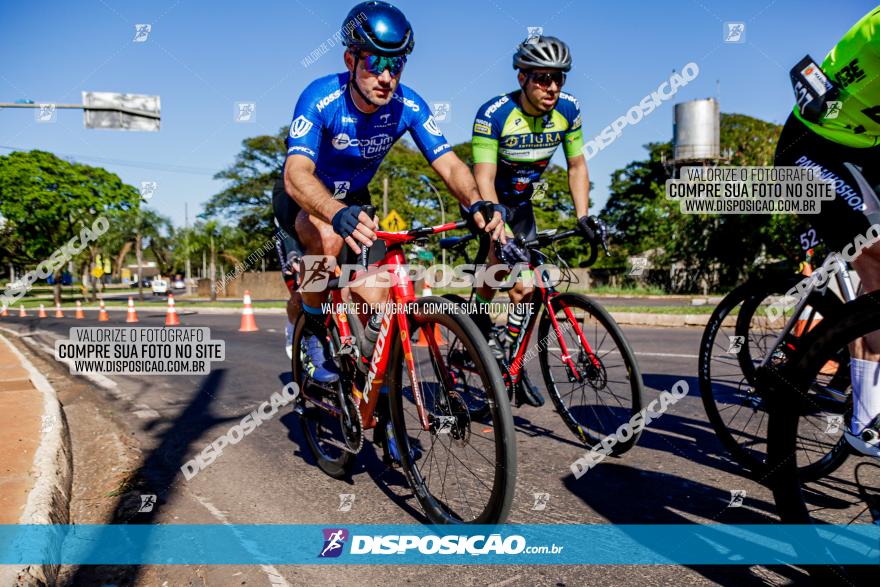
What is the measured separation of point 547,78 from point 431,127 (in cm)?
105

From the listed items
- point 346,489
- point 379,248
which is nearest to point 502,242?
point 379,248

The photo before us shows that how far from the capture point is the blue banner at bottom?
2.18 meters

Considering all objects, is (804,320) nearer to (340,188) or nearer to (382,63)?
(382,63)

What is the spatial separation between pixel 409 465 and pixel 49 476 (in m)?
1.76

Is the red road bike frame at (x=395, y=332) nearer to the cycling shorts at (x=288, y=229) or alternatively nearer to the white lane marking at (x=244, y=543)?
the cycling shorts at (x=288, y=229)

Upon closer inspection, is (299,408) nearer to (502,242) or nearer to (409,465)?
(409,465)

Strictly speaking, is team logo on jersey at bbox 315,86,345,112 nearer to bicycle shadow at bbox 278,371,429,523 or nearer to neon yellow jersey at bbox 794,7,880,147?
bicycle shadow at bbox 278,371,429,523

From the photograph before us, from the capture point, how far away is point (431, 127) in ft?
11.4

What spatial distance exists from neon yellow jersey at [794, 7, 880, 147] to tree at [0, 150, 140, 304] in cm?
4227

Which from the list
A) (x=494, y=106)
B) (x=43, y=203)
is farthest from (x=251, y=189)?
(x=494, y=106)

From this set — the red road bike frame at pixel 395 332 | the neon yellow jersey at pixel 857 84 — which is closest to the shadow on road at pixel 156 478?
the red road bike frame at pixel 395 332

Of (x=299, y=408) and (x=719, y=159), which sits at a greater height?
(x=719, y=159)

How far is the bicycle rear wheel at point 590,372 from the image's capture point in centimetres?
334

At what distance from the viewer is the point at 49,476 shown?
2861 mm
